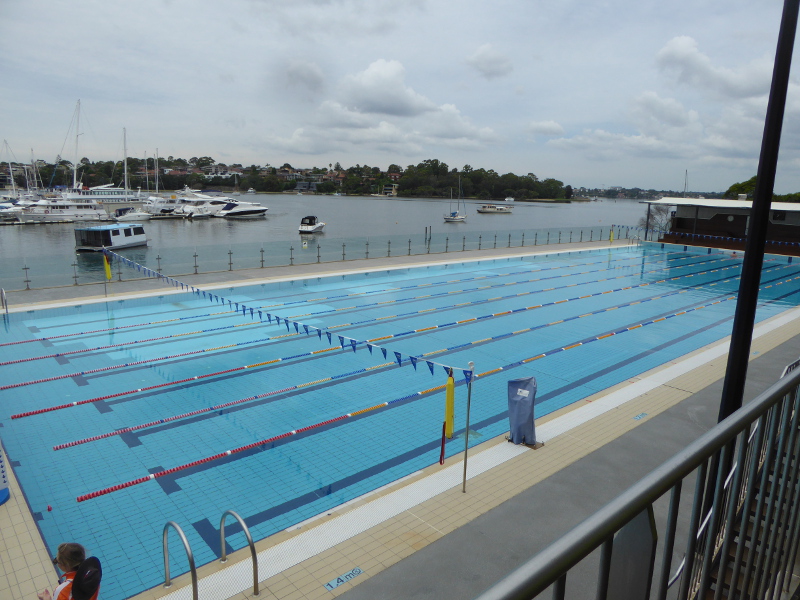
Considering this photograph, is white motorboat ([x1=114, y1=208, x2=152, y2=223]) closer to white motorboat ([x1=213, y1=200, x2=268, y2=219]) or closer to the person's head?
white motorboat ([x1=213, y1=200, x2=268, y2=219])

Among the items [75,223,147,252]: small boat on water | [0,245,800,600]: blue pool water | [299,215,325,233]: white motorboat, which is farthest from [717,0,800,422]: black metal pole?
[299,215,325,233]: white motorboat

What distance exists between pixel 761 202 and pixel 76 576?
5.82m

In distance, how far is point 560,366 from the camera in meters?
12.6

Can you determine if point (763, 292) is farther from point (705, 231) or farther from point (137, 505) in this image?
point (137, 505)

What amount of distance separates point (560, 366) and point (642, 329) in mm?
4686

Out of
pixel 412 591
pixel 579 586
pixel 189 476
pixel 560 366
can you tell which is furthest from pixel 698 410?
pixel 189 476

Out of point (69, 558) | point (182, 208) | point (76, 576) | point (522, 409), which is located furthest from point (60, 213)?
point (76, 576)

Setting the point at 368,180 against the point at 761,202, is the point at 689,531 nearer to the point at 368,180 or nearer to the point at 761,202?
the point at 761,202

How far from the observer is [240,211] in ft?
279

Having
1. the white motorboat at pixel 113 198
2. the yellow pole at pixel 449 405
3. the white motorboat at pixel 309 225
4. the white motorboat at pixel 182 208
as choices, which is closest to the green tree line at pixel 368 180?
the white motorboat at pixel 113 198

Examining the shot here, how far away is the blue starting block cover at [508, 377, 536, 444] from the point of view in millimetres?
7891

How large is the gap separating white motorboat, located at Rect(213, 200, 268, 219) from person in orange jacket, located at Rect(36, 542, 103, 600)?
8427cm

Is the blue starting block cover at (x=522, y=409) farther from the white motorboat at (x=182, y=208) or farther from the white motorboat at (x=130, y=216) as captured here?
the white motorboat at (x=182, y=208)

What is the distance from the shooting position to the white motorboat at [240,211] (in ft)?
278
